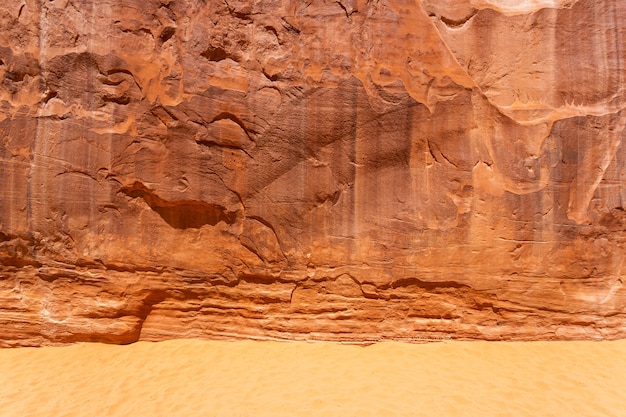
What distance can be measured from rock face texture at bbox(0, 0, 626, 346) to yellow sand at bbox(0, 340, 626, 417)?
213 mm

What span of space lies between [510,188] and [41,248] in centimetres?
539

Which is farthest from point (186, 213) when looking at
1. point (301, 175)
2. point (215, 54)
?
point (215, 54)

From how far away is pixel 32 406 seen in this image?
3898 mm

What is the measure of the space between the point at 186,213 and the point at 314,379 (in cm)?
230

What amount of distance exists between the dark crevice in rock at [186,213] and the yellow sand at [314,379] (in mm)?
1389

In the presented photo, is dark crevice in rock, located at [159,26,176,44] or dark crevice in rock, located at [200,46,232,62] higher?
dark crevice in rock, located at [159,26,176,44]

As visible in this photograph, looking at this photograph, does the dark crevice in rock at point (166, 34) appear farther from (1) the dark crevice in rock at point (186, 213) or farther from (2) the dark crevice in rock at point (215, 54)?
(1) the dark crevice in rock at point (186, 213)

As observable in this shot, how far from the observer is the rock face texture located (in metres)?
4.60

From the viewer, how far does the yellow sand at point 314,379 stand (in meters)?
3.83

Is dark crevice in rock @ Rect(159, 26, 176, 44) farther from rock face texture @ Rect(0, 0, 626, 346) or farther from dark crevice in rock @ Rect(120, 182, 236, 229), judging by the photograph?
dark crevice in rock @ Rect(120, 182, 236, 229)

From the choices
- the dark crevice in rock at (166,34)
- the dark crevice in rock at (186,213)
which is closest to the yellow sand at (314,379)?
the dark crevice in rock at (186,213)

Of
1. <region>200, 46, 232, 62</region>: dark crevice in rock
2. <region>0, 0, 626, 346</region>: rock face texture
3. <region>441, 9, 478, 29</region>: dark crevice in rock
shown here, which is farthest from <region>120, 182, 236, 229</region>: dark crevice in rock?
<region>441, 9, 478, 29</region>: dark crevice in rock

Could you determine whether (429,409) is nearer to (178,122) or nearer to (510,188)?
(510,188)

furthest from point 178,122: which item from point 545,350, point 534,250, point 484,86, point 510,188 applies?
point 545,350
